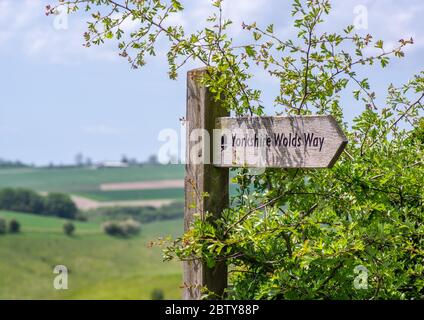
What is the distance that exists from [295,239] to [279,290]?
701mm

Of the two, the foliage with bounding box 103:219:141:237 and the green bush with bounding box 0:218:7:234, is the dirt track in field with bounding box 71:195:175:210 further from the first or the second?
the green bush with bounding box 0:218:7:234

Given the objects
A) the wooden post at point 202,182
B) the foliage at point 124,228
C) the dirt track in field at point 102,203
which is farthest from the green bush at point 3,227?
the wooden post at point 202,182

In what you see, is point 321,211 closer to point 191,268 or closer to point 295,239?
point 295,239

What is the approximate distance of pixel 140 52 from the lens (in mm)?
5418

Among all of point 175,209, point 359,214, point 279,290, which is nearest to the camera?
point 279,290

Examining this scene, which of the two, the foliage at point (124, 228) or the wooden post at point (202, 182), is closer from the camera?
the wooden post at point (202, 182)

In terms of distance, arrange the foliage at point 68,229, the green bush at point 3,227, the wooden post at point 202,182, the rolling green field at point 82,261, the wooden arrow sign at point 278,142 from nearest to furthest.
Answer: the wooden arrow sign at point 278,142 < the wooden post at point 202,182 < the rolling green field at point 82,261 < the green bush at point 3,227 < the foliage at point 68,229

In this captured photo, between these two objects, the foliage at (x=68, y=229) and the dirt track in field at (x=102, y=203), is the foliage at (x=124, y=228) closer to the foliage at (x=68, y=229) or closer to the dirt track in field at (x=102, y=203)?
the dirt track in field at (x=102, y=203)

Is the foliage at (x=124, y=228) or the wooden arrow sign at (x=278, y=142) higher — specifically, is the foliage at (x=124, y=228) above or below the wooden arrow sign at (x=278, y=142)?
below

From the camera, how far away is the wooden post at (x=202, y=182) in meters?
5.23

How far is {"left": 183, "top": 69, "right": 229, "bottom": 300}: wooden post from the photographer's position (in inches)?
206

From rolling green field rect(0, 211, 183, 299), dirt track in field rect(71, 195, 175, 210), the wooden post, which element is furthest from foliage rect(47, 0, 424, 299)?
dirt track in field rect(71, 195, 175, 210)

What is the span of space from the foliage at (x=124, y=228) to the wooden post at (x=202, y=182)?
52.9 m
